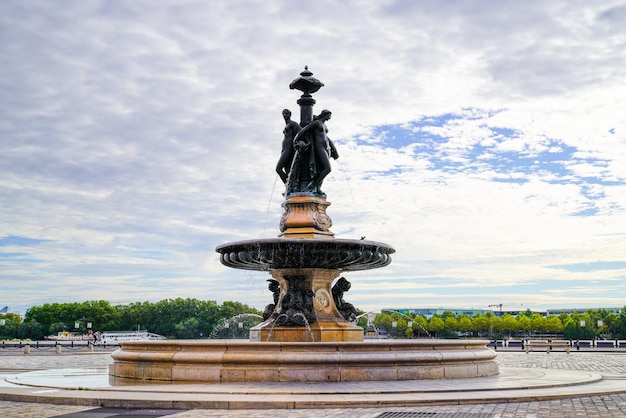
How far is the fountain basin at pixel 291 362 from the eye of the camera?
14.2 meters

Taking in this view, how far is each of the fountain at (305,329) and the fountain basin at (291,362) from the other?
0.7 inches

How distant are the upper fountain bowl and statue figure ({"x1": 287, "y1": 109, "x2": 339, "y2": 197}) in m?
2.39

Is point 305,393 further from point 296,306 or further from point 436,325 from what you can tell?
point 436,325

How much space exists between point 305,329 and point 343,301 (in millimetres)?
1738

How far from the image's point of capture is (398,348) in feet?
49.5

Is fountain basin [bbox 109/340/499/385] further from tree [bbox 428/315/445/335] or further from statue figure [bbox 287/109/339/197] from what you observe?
tree [bbox 428/315/445/335]

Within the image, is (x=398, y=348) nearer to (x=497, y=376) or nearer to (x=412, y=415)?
(x=497, y=376)

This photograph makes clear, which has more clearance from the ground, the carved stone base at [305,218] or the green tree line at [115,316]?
the carved stone base at [305,218]

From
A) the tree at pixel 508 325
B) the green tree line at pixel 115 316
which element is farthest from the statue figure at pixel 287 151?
the tree at pixel 508 325

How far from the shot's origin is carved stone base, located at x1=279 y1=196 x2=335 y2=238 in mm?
20031

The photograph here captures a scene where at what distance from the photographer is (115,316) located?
103812 millimetres

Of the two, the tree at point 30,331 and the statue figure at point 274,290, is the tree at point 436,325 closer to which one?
the tree at point 30,331

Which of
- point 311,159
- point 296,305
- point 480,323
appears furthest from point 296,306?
point 480,323

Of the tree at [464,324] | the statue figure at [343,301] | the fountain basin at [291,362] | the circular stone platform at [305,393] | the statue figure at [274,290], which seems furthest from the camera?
the tree at [464,324]
